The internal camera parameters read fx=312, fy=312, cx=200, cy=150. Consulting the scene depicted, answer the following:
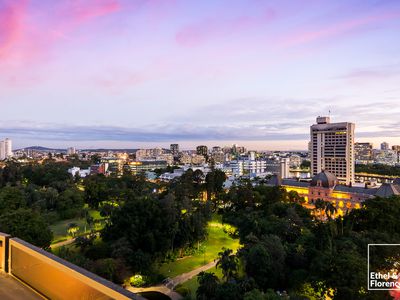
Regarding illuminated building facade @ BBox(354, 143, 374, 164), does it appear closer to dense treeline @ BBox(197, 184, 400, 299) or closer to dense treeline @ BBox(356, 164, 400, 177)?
dense treeline @ BBox(356, 164, 400, 177)

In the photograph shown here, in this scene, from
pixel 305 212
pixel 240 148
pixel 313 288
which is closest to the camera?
pixel 313 288

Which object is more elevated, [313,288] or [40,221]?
[40,221]

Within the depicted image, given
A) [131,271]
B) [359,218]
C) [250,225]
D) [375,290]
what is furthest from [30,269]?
[359,218]

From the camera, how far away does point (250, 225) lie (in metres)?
21.3

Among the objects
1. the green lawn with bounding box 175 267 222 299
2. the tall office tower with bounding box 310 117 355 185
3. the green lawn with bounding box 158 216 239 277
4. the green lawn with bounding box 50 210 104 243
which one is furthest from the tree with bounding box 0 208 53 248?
the tall office tower with bounding box 310 117 355 185

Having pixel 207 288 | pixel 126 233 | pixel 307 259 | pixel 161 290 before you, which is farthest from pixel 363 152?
pixel 207 288

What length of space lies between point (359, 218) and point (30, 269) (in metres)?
22.1

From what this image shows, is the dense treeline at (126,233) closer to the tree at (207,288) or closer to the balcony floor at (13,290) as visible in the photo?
the tree at (207,288)

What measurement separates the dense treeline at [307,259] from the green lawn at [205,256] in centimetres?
234

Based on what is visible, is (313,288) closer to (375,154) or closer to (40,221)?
(40,221)

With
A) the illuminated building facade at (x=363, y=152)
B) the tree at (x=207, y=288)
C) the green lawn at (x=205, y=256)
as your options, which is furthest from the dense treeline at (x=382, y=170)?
the tree at (x=207, y=288)

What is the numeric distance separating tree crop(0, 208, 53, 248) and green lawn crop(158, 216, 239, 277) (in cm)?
677

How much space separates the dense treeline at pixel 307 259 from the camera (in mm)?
11773

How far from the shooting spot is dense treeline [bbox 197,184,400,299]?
1177 cm
